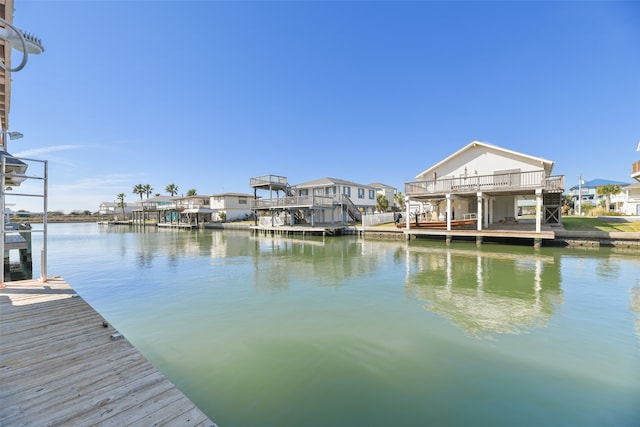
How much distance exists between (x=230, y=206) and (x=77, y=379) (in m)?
48.1

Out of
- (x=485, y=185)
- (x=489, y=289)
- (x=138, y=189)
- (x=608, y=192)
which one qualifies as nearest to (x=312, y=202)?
(x=485, y=185)

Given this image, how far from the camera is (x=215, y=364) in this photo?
4809 millimetres

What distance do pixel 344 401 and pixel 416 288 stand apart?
640 centimetres

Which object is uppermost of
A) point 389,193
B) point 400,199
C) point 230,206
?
point 389,193

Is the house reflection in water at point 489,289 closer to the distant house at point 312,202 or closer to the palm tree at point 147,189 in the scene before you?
the distant house at point 312,202

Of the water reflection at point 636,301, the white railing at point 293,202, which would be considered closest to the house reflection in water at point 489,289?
the water reflection at point 636,301

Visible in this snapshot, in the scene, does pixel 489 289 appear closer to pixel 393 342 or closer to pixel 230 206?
pixel 393 342

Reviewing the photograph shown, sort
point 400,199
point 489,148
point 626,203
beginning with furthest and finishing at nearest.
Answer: point 400,199 → point 626,203 → point 489,148

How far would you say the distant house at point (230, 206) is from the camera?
48562mm

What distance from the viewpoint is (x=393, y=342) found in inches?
216

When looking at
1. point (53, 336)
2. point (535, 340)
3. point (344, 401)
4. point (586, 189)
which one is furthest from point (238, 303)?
point (586, 189)

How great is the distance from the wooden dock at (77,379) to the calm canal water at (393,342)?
1.16 metres

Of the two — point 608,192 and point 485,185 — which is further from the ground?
point 608,192

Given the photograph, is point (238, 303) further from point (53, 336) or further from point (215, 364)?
point (53, 336)
